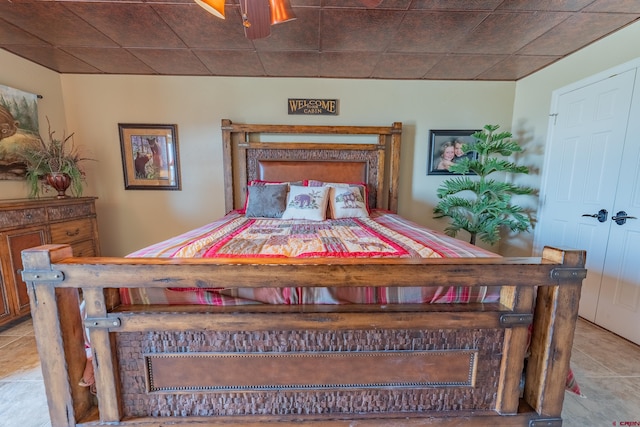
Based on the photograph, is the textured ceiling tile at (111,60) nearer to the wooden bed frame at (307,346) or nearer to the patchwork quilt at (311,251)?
the patchwork quilt at (311,251)

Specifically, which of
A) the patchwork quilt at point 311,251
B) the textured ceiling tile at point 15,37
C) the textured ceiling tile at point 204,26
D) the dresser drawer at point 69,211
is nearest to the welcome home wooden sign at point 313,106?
the textured ceiling tile at point 204,26

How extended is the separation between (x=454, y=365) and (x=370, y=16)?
2.29 m

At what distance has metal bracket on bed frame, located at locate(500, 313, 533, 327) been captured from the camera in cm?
97

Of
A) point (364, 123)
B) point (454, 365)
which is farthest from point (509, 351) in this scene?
point (364, 123)

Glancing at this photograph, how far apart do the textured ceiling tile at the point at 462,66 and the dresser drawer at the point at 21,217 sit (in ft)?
13.3

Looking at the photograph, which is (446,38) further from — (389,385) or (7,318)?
(7,318)

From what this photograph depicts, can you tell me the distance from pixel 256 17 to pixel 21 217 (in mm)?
2485

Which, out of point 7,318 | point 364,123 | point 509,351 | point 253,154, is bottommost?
point 7,318

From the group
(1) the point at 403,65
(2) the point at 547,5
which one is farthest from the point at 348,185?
(2) the point at 547,5

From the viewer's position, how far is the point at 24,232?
210cm

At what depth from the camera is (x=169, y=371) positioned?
972 millimetres

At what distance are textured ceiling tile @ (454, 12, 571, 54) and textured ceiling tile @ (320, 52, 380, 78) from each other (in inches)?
32.8

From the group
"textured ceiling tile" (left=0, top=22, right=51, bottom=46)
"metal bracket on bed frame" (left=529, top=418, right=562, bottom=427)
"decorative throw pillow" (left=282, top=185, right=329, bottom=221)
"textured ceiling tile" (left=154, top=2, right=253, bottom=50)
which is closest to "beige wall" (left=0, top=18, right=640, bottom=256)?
"textured ceiling tile" (left=0, top=22, right=51, bottom=46)

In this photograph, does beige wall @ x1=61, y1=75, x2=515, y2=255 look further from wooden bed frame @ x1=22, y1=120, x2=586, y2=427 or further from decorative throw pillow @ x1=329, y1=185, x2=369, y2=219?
wooden bed frame @ x1=22, y1=120, x2=586, y2=427
